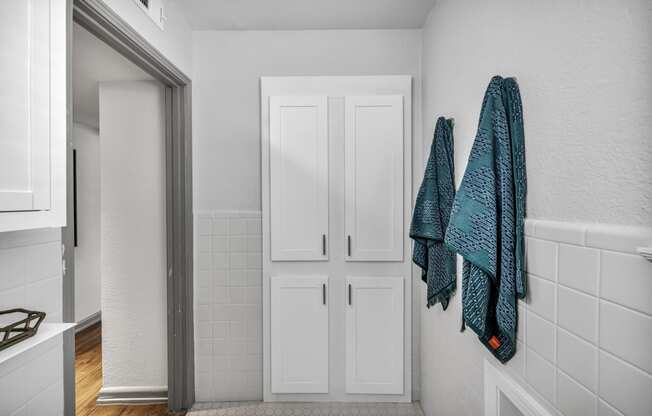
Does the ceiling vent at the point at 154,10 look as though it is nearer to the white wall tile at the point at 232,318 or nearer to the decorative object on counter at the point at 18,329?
the white wall tile at the point at 232,318

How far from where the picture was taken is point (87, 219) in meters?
4.00

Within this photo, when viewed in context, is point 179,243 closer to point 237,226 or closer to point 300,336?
point 237,226

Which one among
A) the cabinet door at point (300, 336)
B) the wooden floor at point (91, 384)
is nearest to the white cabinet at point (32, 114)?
the cabinet door at point (300, 336)

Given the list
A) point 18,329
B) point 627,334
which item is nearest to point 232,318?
point 18,329

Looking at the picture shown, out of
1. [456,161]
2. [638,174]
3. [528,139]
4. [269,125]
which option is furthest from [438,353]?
[269,125]

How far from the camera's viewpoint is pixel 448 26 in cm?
179

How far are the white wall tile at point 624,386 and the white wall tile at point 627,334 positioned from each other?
2cm

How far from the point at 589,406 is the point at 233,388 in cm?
207

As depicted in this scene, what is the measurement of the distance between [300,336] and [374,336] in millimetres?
485

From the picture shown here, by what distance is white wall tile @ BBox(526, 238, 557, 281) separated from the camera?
0.96m

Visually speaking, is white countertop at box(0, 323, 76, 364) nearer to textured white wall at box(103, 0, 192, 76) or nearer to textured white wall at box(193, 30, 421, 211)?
textured white wall at box(103, 0, 192, 76)

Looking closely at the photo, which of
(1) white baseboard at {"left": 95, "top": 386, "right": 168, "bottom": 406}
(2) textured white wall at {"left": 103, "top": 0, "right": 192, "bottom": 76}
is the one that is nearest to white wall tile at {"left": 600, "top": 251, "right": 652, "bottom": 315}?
(2) textured white wall at {"left": 103, "top": 0, "right": 192, "bottom": 76}

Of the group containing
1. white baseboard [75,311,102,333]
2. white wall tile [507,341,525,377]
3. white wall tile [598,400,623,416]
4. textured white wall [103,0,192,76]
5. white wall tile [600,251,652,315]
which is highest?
textured white wall [103,0,192,76]

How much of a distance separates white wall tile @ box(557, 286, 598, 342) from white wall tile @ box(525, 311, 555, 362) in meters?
0.06
